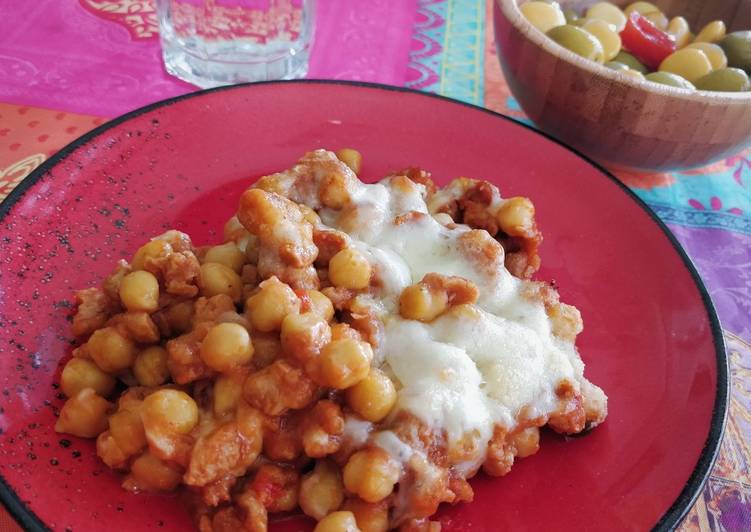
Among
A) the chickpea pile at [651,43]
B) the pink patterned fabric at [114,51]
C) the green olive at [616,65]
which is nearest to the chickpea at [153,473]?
the pink patterned fabric at [114,51]

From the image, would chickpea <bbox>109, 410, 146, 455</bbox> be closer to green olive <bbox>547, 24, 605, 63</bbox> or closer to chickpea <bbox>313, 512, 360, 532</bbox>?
chickpea <bbox>313, 512, 360, 532</bbox>

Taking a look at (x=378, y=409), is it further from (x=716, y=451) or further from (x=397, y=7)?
(x=397, y=7)

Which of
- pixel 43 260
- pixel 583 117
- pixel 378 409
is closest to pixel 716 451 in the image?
pixel 378 409

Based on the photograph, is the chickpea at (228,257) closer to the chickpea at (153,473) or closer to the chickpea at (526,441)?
the chickpea at (153,473)

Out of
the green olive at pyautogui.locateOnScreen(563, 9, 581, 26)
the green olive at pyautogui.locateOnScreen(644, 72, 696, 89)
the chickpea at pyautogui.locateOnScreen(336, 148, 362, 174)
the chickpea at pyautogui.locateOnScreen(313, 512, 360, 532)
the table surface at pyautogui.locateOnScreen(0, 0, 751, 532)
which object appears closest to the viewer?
the chickpea at pyautogui.locateOnScreen(313, 512, 360, 532)

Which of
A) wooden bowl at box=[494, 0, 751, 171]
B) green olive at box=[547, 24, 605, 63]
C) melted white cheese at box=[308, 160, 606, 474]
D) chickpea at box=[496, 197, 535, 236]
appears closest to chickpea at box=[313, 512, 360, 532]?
melted white cheese at box=[308, 160, 606, 474]

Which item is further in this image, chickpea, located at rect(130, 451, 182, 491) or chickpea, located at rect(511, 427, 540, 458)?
chickpea, located at rect(511, 427, 540, 458)
